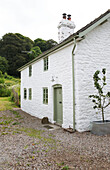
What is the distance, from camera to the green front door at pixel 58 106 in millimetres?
8648

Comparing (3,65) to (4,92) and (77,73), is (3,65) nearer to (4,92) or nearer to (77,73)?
(4,92)

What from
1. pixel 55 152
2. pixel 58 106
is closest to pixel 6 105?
pixel 58 106

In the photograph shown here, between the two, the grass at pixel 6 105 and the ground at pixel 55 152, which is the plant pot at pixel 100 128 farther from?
the grass at pixel 6 105

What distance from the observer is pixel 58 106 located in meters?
8.89

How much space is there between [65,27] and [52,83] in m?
5.52

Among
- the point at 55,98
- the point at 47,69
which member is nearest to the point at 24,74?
the point at 47,69

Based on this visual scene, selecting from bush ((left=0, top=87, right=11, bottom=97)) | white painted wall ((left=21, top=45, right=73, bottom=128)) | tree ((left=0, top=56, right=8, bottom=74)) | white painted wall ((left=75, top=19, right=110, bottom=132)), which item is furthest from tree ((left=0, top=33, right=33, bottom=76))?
white painted wall ((left=75, top=19, right=110, bottom=132))

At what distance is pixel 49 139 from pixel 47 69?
531 cm

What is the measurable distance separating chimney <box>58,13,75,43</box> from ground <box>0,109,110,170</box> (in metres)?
8.32

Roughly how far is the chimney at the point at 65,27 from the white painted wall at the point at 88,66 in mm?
4646

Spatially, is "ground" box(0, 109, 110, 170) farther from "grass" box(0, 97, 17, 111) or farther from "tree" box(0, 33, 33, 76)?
"tree" box(0, 33, 33, 76)

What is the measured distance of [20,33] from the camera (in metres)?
48.7

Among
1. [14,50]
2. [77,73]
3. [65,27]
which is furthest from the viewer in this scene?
[14,50]

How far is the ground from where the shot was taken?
12.8 ft
